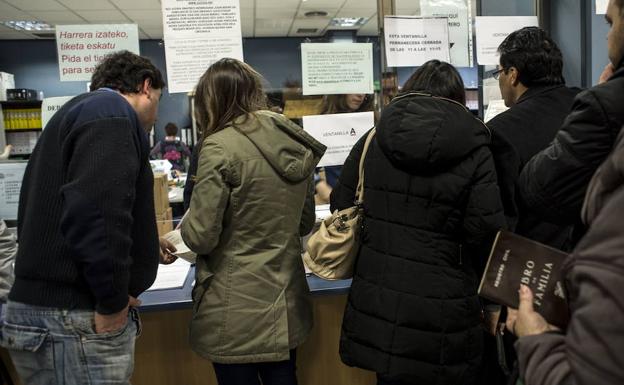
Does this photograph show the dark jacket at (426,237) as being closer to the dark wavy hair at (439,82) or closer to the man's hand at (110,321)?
the dark wavy hair at (439,82)

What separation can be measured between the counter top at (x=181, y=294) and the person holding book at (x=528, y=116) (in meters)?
0.64

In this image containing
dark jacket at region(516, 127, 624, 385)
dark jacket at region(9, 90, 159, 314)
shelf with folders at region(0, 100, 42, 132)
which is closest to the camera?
dark jacket at region(516, 127, 624, 385)

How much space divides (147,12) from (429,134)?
6330 mm

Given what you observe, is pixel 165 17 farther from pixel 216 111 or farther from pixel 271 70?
pixel 271 70

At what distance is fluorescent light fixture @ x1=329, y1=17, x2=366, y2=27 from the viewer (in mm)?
7945

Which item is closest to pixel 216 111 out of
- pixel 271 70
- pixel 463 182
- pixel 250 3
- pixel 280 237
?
pixel 280 237

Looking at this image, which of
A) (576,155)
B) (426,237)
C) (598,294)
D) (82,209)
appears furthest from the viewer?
(426,237)

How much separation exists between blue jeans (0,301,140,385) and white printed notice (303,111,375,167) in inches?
45.2

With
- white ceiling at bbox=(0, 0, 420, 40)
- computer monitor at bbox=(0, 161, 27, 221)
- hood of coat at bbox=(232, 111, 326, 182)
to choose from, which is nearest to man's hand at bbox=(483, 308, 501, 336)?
hood of coat at bbox=(232, 111, 326, 182)

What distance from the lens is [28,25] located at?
7574 millimetres

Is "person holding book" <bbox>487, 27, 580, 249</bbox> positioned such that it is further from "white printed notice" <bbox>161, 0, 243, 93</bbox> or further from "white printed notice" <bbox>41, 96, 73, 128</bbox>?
"white printed notice" <bbox>41, 96, 73, 128</bbox>

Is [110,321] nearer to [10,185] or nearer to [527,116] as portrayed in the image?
[10,185]

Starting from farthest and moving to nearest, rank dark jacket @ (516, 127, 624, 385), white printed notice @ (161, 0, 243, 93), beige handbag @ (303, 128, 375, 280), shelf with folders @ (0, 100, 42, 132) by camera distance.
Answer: shelf with folders @ (0, 100, 42, 132) < white printed notice @ (161, 0, 243, 93) < beige handbag @ (303, 128, 375, 280) < dark jacket @ (516, 127, 624, 385)

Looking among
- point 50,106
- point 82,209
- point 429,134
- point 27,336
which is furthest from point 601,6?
point 27,336
